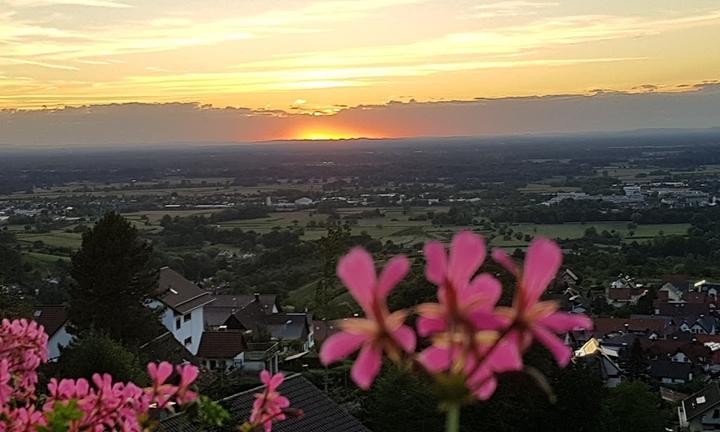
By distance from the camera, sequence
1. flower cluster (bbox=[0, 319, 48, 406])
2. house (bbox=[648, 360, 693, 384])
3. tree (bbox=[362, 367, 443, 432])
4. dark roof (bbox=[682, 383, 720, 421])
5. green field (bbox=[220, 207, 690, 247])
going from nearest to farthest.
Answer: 1. flower cluster (bbox=[0, 319, 48, 406])
2. tree (bbox=[362, 367, 443, 432])
3. dark roof (bbox=[682, 383, 720, 421])
4. house (bbox=[648, 360, 693, 384])
5. green field (bbox=[220, 207, 690, 247])

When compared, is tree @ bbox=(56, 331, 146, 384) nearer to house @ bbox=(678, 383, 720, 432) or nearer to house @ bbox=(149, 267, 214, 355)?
house @ bbox=(149, 267, 214, 355)

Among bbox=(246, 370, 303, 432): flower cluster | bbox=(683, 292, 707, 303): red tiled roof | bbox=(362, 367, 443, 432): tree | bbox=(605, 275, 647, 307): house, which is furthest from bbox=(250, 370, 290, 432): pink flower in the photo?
bbox=(683, 292, 707, 303): red tiled roof

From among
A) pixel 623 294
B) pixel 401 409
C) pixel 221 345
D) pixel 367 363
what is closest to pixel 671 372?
pixel 623 294

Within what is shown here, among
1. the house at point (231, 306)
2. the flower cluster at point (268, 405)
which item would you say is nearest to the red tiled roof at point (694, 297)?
the house at point (231, 306)

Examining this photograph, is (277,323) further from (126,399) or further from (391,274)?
(391,274)

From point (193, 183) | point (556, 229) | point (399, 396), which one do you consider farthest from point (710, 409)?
point (193, 183)

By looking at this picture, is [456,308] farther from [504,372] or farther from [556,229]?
[556,229]
